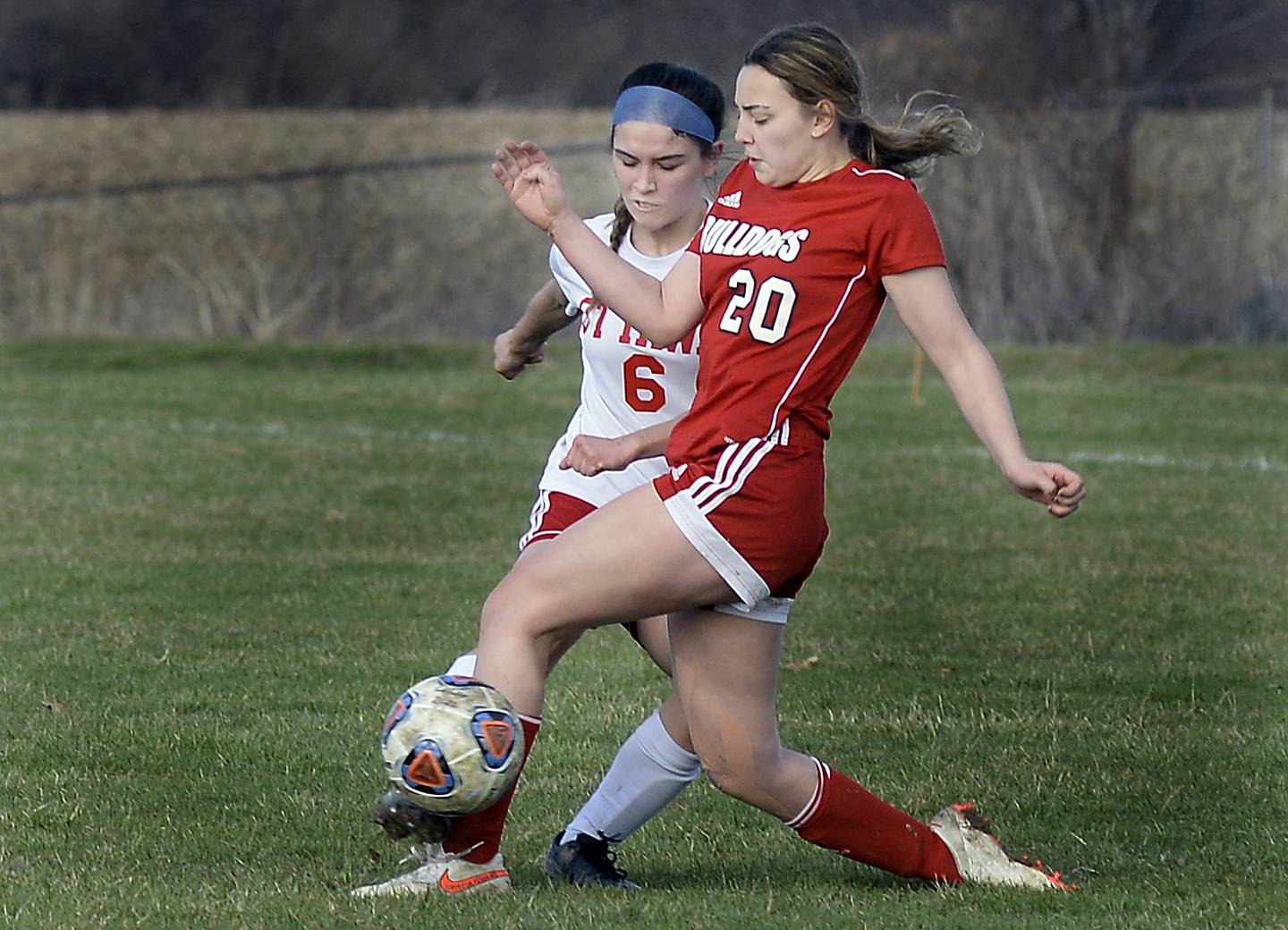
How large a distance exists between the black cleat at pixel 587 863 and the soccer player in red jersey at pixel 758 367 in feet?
1.91

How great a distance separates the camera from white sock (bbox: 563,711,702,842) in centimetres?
459

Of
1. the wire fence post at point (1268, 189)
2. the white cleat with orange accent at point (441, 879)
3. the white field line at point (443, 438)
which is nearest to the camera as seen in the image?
the white cleat with orange accent at point (441, 879)

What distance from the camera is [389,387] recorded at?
16609mm

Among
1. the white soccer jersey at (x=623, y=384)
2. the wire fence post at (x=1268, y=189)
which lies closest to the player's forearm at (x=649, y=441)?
the white soccer jersey at (x=623, y=384)

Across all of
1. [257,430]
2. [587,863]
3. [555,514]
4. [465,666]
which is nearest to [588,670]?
[555,514]

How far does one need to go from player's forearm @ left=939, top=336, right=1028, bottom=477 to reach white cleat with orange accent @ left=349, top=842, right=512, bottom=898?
1.35m

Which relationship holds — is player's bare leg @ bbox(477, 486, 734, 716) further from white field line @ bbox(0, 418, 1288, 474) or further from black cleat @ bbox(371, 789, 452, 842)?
white field line @ bbox(0, 418, 1288, 474)

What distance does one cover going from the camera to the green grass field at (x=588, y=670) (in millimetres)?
4512

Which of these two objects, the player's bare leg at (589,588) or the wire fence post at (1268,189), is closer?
the player's bare leg at (589,588)

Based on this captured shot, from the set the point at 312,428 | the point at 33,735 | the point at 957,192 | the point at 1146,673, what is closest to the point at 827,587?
the point at 1146,673

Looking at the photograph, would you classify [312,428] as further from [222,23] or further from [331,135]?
[222,23]

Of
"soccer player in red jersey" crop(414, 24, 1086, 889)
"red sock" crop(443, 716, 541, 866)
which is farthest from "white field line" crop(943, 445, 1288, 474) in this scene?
"red sock" crop(443, 716, 541, 866)

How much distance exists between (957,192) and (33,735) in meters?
15.5

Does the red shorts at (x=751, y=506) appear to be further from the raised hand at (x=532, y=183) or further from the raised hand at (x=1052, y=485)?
the raised hand at (x=532, y=183)
